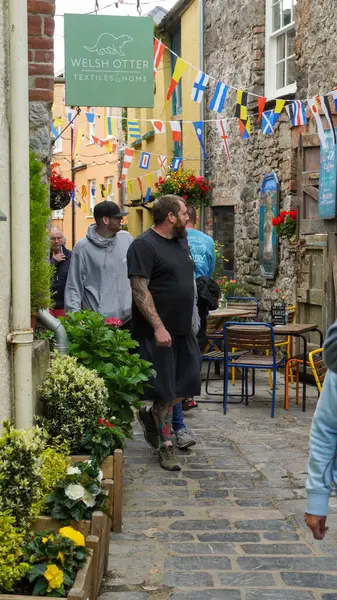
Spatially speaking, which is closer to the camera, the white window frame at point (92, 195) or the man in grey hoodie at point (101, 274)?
the man in grey hoodie at point (101, 274)

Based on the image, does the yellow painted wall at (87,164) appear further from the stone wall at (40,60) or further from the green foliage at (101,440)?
the green foliage at (101,440)

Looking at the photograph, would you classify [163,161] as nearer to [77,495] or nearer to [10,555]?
[77,495]

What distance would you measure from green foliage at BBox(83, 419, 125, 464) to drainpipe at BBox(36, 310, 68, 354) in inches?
19.3

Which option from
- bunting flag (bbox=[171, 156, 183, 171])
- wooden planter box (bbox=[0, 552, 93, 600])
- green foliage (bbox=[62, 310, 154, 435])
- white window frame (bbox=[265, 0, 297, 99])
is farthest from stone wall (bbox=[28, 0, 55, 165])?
bunting flag (bbox=[171, 156, 183, 171])

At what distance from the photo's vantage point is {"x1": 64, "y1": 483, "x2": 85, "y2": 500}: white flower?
3611 mm

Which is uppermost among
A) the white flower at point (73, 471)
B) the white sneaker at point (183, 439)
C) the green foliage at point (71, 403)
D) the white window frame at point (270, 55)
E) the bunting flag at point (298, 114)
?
the white window frame at point (270, 55)

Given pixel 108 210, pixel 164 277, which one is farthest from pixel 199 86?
pixel 164 277

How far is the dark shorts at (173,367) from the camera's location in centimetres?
598

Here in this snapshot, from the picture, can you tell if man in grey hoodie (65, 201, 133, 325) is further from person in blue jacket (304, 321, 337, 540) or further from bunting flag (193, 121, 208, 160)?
bunting flag (193, 121, 208, 160)

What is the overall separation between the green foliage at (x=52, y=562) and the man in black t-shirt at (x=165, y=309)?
2614mm

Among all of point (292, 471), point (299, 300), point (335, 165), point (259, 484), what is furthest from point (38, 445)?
point (299, 300)

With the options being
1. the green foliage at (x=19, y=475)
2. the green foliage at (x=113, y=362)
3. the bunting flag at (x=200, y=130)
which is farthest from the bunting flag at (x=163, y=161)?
the green foliage at (x=19, y=475)

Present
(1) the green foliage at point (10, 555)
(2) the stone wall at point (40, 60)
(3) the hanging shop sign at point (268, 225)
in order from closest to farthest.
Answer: (1) the green foliage at point (10, 555), (2) the stone wall at point (40, 60), (3) the hanging shop sign at point (268, 225)

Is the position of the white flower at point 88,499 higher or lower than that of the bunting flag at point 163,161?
lower
